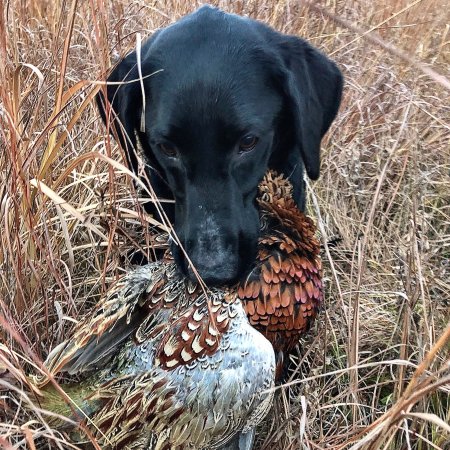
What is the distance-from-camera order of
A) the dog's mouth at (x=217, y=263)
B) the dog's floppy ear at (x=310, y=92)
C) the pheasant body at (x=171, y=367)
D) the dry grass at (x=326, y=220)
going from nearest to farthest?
the pheasant body at (x=171, y=367) → the dog's mouth at (x=217, y=263) → the dry grass at (x=326, y=220) → the dog's floppy ear at (x=310, y=92)

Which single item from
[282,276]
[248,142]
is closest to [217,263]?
[282,276]

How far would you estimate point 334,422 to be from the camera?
7.12ft

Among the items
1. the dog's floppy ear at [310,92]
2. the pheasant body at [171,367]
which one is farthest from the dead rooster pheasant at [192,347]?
the dog's floppy ear at [310,92]

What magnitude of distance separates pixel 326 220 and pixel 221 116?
1083 mm

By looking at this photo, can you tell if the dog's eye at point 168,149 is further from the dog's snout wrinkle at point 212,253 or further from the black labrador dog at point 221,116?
the dog's snout wrinkle at point 212,253

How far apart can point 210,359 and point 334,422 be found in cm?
63

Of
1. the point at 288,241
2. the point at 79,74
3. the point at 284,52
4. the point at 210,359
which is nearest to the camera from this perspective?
the point at 210,359

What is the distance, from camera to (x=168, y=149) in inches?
86.3

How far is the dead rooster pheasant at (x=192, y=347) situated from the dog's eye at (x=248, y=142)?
12 centimetres

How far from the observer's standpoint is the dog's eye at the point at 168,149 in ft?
7.10

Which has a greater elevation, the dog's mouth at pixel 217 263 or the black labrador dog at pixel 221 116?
the black labrador dog at pixel 221 116

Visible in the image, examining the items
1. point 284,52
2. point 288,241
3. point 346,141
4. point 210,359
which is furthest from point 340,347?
point 346,141

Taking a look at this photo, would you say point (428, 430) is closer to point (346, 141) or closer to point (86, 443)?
point (86, 443)

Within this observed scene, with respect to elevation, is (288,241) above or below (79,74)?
above
